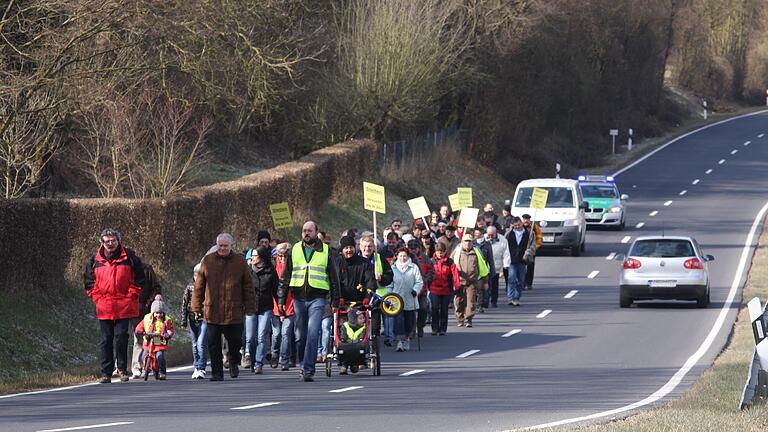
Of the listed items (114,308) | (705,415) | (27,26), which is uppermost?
(27,26)

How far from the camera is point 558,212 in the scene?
1590 inches

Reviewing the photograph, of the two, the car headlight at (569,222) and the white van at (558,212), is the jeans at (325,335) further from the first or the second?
the car headlight at (569,222)

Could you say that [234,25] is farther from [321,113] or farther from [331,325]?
[331,325]

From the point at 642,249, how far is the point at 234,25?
1181cm

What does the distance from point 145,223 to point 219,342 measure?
8219 mm

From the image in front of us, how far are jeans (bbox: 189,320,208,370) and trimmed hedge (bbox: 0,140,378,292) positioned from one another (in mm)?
3520

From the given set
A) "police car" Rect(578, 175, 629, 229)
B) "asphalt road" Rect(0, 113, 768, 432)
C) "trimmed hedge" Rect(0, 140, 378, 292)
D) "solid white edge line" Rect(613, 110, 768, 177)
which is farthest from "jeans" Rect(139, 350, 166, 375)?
"solid white edge line" Rect(613, 110, 768, 177)

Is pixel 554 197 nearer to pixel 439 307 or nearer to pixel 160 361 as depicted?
pixel 439 307

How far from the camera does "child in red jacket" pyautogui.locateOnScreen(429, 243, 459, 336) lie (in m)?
24.9

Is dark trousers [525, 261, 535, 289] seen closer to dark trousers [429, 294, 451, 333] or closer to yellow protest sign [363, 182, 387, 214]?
yellow protest sign [363, 182, 387, 214]

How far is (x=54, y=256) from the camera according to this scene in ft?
73.9

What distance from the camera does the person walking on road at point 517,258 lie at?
30.8 meters

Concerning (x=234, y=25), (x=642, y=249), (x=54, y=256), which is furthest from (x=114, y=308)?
(x=234, y=25)

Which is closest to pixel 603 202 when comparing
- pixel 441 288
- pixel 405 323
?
pixel 441 288
